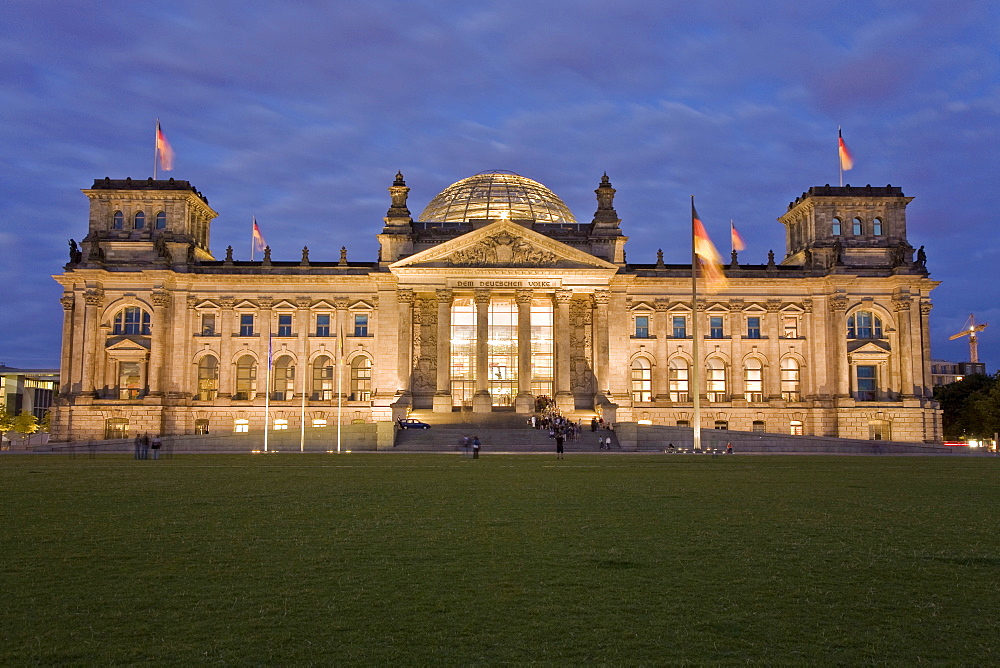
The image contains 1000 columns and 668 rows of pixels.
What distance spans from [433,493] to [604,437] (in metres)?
37.1

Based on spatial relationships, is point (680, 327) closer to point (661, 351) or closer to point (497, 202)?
point (661, 351)

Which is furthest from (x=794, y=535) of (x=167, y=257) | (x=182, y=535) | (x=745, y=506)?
(x=167, y=257)

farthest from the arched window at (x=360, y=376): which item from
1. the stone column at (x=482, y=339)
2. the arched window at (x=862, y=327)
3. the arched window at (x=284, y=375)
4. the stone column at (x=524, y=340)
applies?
the arched window at (x=862, y=327)

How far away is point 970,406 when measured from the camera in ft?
316

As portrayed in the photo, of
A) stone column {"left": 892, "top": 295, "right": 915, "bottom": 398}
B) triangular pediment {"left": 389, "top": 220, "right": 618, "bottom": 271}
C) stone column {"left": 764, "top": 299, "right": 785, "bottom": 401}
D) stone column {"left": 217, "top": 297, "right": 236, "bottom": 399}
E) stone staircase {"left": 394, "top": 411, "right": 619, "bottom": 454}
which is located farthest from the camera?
stone column {"left": 764, "top": 299, "right": 785, "bottom": 401}

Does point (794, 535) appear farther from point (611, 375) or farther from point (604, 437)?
point (611, 375)

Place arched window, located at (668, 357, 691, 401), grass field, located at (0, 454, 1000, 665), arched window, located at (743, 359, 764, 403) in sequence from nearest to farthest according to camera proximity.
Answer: grass field, located at (0, 454, 1000, 665) < arched window, located at (668, 357, 691, 401) < arched window, located at (743, 359, 764, 403)

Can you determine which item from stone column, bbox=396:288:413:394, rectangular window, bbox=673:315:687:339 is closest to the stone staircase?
stone column, bbox=396:288:413:394

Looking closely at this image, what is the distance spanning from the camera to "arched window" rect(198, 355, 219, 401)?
84.5m

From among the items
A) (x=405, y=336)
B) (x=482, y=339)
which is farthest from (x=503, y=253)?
(x=405, y=336)

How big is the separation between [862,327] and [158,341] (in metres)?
66.0

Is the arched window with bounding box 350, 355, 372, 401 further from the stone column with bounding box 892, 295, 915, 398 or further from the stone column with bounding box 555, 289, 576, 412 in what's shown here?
the stone column with bounding box 892, 295, 915, 398

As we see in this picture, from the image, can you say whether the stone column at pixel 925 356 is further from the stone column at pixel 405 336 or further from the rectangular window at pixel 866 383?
the stone column at pixel 405 336

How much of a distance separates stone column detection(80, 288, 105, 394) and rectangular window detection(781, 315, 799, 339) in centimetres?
6379
